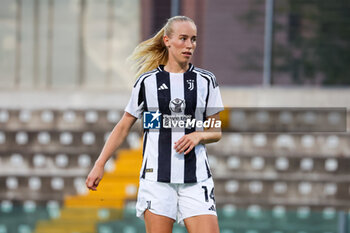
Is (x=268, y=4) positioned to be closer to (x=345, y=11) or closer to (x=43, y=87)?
(x=345, y=11)

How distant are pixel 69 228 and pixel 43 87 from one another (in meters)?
4.10

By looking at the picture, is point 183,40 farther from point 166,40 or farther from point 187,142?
point 187,142

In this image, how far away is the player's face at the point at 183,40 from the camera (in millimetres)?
2550

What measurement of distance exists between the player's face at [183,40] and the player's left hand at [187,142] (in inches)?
13.1

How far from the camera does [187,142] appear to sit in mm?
2525

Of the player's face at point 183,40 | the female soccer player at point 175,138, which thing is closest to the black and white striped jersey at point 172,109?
the female soccer player at point 175,138

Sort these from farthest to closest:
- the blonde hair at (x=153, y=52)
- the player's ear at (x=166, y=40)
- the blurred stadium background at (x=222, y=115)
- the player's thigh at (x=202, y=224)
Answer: the blurred stadium background at (x=222, y=115)
the blonde hair at (x=153, y=52)
the player's ear at (x=166, y=40)
the player's thigh at (x=202, y=224)

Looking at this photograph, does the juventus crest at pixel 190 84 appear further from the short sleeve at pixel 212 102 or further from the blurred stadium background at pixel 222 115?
the blurred stadium background at pixel 222 115

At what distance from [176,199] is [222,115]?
5.48 meters

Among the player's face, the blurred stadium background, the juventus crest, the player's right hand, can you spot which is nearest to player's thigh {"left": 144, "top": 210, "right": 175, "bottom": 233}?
the player's right hand

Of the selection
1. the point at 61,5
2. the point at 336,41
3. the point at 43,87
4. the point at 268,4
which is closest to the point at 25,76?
the point at 43,87

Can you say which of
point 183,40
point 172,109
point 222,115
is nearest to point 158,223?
point 172,109

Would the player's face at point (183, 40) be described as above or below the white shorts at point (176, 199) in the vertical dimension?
above

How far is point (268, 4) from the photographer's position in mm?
8719
